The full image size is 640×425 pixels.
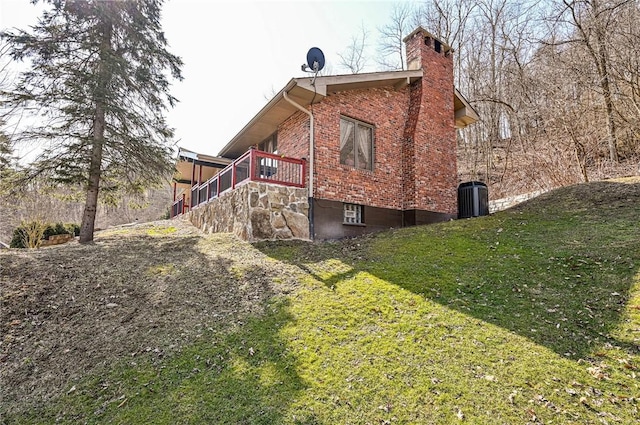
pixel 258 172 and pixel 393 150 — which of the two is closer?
pixel 258 172

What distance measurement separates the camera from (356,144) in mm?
9836

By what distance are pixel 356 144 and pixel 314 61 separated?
8.28 ft

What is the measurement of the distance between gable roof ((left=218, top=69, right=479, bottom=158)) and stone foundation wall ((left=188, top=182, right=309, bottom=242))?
243 cm

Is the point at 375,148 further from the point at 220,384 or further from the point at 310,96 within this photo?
the point at 220,384

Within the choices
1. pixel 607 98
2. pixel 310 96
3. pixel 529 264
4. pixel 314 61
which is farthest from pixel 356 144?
pixel 607 98

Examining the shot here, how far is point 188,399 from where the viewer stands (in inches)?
123

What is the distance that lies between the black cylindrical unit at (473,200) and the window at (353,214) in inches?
145

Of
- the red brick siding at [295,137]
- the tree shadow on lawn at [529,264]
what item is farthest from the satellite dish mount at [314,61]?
the tree shadow on lawn at [529,264]

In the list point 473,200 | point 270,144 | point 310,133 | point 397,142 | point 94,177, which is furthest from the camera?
point 270,144

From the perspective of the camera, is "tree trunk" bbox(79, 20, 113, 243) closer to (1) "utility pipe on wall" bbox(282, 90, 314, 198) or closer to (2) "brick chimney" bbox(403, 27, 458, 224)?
(1) "utility pipe on wall" bbox(282, 90, 314, 198)

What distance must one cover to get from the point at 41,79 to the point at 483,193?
1330cm

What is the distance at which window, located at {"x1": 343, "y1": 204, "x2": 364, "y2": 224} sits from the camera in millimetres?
9508

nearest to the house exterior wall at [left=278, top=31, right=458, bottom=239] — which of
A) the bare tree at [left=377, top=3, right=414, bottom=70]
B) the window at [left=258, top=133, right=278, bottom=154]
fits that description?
the window at [left=258, top=133, right=278, bottom=154]

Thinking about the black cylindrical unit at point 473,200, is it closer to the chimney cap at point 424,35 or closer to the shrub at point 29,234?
the chimney cap at point 424,35
